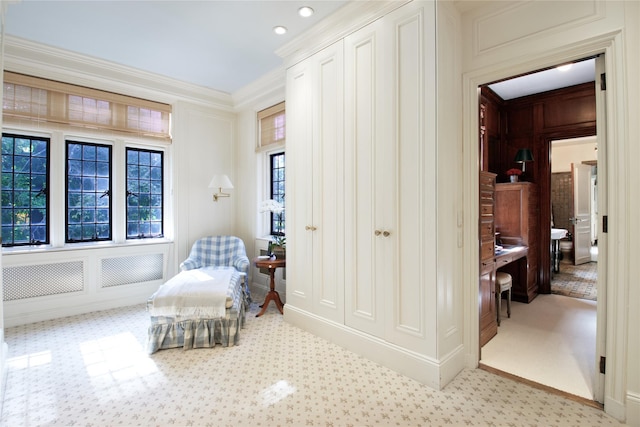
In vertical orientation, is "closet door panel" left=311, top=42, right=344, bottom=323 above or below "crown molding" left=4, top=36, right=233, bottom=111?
below

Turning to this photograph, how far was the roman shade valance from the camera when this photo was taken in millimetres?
3381

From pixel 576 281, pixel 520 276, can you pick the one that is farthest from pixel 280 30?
pixel 576 281

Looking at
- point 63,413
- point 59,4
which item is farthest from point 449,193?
point 59,4

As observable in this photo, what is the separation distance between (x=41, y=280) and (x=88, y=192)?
45.0 inches

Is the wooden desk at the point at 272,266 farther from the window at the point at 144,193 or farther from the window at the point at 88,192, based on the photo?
the window at the point at 88,192

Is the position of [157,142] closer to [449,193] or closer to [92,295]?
[92,295]

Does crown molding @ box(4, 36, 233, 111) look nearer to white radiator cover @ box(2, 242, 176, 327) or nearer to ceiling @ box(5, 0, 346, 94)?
ceiling @ box(5, 0, 346, 94)

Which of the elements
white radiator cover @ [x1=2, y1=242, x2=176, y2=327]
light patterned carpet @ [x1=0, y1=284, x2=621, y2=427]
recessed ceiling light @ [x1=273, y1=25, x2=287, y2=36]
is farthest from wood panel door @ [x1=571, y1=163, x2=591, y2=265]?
white radiator cover @ [x1=2, y1=242, x2=176, y2=327]

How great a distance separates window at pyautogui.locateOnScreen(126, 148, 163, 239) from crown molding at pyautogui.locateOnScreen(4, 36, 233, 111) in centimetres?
83

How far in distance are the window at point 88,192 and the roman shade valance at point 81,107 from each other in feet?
1.16

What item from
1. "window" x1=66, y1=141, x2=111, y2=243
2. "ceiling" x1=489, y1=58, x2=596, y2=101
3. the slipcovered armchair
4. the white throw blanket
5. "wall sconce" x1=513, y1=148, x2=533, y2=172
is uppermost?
"ceiling" x1=489, y1=58, x2=596, y2=101

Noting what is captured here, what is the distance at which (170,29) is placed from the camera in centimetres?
304

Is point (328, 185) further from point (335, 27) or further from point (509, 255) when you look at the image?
point (509, 255)

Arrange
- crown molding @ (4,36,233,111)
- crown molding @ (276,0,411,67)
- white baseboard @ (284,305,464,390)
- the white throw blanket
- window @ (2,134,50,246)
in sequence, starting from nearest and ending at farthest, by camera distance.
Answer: white baseboard @ (284,305,464,390) < crown molding @ (276,0,411,67) < the white throw blanket < crown molding @ (4,36,233,111) < window @ (2,134,50,246)
